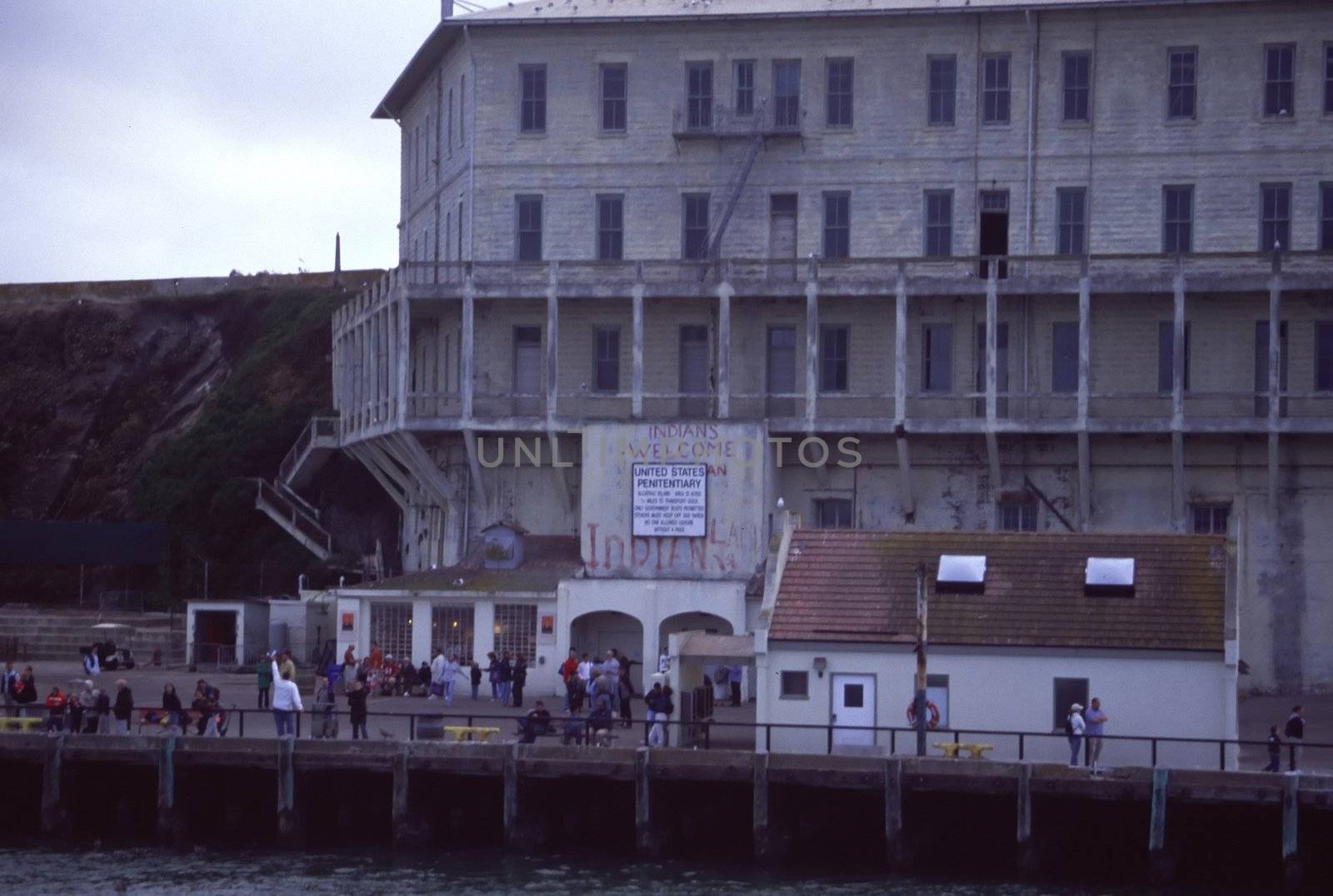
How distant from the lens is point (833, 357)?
6019 cm

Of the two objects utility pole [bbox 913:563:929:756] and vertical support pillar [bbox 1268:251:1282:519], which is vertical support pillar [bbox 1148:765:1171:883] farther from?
vertical support pillar [bbox 1268:251:1282:519]

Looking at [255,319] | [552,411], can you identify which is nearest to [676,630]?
[552,411]

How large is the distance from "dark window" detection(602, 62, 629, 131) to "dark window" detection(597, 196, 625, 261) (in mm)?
1996

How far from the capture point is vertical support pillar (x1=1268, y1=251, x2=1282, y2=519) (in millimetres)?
56219

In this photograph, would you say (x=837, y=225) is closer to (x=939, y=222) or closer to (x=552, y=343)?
(x=939, y=222)

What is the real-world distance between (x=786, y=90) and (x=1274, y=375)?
1498cm

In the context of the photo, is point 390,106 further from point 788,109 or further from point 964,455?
point 964,455

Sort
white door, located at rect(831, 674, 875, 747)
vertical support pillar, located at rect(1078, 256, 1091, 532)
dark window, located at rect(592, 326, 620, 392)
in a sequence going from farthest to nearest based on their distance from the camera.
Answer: dark window, located at rect(592, 326, 620, 392) < vertical support pillar, located at rect(1078, 256, 1091, 532) < white door, located at rect(831, 674, 875, 747)

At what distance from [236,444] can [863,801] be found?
45.8 metres

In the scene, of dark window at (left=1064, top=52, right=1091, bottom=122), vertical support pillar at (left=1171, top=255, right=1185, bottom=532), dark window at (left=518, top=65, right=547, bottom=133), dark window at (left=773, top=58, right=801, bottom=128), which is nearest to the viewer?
vertical support pillar at (left=1171, top=255, right=1185, bottom=532)

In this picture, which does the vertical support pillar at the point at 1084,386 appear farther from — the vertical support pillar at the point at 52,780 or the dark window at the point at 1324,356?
the vertical support pillar at the point at 52,780

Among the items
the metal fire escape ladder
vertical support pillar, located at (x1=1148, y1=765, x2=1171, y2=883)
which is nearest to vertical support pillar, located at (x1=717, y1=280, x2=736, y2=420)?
the metal fire escape ladder

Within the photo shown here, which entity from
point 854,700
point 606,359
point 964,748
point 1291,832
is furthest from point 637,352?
point 1291,832

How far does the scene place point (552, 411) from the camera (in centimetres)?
5944
